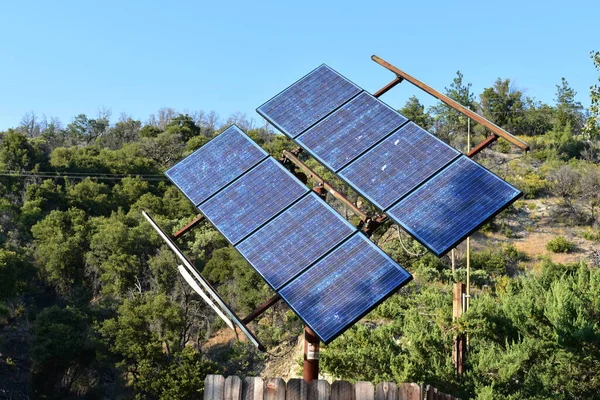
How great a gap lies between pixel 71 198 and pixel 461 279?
24.0m

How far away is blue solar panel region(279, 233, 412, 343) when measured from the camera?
5508 mm

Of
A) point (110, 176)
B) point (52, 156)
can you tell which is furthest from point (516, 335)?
point (52, 156)

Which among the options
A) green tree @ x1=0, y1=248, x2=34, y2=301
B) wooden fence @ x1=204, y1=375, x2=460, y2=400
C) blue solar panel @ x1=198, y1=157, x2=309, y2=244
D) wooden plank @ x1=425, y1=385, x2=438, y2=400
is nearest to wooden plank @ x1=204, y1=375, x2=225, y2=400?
wooden fence @ x1=204, y1=375, x2=460, y2=400

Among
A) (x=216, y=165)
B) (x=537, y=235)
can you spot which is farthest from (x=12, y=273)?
(x=537, y=235)

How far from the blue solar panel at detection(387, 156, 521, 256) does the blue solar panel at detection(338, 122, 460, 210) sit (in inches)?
5.3

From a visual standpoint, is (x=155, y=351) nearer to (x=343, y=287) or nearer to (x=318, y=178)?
(x=318, y=178)

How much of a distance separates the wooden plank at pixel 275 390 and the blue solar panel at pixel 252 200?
2241mm

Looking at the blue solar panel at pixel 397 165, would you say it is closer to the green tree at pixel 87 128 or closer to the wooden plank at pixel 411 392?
the wooden plank at pixel 411 392

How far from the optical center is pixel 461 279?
30.2 m

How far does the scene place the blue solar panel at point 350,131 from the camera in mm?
7211

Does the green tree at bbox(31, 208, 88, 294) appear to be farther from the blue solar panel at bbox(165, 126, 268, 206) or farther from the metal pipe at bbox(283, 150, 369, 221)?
the metal pipe at bbox(283, 150, 369, 221)

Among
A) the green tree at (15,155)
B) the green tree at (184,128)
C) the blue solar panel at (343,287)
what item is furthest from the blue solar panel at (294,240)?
the green tree at (184,128)

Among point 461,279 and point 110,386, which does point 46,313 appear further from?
point 461,279

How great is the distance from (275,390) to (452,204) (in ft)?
8.58
